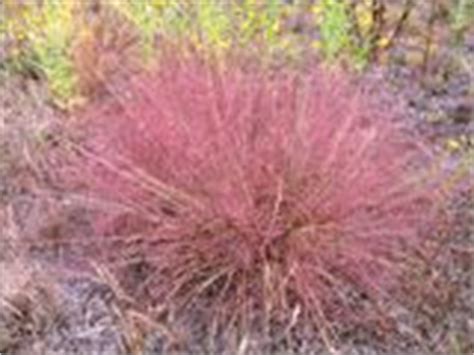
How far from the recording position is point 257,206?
122 inches

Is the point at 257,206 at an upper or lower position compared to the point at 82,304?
upper

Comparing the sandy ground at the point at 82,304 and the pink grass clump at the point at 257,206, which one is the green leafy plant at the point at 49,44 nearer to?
the sandy ground at the point at 82,304

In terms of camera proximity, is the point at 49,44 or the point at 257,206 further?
the point at 49,44

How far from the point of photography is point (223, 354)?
3.09 metres

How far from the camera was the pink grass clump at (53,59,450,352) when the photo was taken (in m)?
3.09

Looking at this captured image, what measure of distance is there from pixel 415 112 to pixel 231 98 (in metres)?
1.21

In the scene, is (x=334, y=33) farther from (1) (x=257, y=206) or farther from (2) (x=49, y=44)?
(1) (x=257, y=206)

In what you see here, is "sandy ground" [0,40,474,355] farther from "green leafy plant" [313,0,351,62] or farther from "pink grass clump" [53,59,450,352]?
"green leafy plant" [313,0,351,62]

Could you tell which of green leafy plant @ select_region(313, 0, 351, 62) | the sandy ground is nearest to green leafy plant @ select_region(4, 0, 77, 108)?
the sandy ground

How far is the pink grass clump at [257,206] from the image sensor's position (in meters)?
3.09

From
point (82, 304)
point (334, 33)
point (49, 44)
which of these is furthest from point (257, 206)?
point (49, 44)

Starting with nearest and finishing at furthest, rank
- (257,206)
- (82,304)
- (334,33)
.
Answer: (257,206), (82,304), (334,33)

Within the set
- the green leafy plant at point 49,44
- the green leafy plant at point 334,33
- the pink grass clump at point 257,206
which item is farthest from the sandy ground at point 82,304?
the green leafy plant at point 334,33

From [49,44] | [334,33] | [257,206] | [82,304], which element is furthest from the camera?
[49,44]
